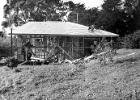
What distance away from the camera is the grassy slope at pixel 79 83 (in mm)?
8992

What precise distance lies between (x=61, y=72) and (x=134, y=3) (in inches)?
1158

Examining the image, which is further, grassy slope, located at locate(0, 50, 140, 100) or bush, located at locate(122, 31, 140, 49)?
bush, located at locate(122, 31, 140, 49)

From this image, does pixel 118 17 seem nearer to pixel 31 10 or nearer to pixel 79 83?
pixel 31 10

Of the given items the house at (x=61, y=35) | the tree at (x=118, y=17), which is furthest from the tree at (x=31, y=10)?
the house at (x=61, y=35)

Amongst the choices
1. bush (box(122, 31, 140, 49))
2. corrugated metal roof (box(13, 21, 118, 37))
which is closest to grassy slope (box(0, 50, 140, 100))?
corrugated metal roof (box(13, 21, 118, 37))

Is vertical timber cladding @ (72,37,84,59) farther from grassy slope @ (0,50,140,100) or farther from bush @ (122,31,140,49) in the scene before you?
grassy slope @ (0,50,140,100)

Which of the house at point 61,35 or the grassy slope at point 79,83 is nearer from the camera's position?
the grassy slope at point 79,83

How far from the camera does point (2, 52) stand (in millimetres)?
27953

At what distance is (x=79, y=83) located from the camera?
1045cm

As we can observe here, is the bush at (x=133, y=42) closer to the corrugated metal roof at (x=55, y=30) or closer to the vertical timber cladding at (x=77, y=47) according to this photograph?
the corrugated metal roof at (x=55, y=30)

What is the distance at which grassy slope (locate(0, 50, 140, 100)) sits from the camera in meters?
8.99

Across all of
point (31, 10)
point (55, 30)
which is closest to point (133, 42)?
point (55, 30)

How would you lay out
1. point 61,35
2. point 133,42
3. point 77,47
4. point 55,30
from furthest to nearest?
point 133,42
point 77,47
point 55,30
point 61,35

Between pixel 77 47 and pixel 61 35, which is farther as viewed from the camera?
pixel 77 47
